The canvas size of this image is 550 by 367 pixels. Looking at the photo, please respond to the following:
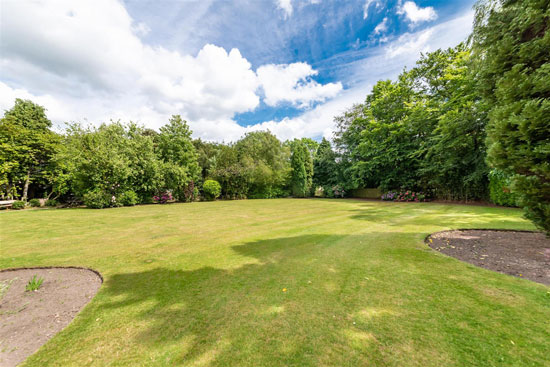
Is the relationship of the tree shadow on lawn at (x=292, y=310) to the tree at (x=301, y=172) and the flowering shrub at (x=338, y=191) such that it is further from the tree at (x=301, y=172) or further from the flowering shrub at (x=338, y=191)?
the tree at (x=301, y=172)

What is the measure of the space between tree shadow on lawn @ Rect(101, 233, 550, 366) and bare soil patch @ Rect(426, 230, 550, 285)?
721 mm

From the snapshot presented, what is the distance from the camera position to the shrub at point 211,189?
2055 cm

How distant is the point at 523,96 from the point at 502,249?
9.44ft

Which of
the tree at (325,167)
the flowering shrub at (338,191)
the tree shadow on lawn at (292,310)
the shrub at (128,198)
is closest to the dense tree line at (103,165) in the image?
the shrub at (128,198)

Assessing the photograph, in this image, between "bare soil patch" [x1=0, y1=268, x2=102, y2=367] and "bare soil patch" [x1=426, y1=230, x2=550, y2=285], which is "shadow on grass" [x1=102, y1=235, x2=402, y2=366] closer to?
"bare soil patch" [x1=0, y1=268, x2=102, y2=367]

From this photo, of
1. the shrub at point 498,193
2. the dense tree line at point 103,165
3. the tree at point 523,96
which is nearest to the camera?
the tree at point 523,96

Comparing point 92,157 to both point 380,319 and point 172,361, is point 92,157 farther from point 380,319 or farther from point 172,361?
point 380,319

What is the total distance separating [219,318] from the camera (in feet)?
7.10

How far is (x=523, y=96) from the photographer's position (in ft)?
10.8

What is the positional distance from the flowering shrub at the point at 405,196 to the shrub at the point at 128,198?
2091 centimetres

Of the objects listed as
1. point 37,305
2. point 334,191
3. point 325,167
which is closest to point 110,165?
Result: point 37,305

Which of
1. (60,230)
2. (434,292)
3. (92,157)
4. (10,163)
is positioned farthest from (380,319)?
(10,163)

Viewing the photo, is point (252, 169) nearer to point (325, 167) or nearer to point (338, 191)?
point (325, 167)

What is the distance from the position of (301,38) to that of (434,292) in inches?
563
